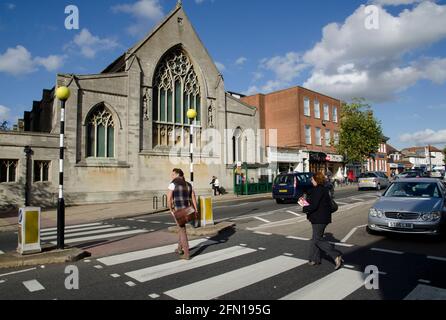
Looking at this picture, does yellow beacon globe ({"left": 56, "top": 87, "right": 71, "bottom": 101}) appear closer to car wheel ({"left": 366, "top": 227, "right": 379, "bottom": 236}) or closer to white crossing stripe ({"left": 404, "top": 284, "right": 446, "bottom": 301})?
white crossing stripe ({"left": 404, "top": 284, "right": 446, "bottom": 301})

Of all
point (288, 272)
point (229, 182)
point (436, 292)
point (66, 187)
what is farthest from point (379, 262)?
point (229, 182)

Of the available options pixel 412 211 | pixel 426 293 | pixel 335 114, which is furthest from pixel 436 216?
pixel 335 114

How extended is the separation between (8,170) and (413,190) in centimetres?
2063

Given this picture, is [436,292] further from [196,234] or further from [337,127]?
[337,127]

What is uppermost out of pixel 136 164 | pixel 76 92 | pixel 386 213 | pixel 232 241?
pixel 76 92

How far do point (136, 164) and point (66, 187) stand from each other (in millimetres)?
4995

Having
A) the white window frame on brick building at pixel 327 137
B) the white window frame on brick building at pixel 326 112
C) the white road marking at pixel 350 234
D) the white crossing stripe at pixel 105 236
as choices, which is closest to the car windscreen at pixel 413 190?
the white road marking at pixel 350 234

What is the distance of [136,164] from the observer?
23.2 m

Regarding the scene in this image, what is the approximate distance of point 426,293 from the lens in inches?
177

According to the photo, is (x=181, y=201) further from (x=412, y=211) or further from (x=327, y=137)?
(x=327, y=137)

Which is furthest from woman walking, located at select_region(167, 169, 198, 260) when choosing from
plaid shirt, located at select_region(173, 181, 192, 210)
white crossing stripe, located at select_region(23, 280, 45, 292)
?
white crossing stripe, located at select_region(23, 280, 45, 292)

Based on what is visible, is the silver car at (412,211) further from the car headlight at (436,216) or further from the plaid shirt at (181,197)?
the plaid shirt at (181,197)
